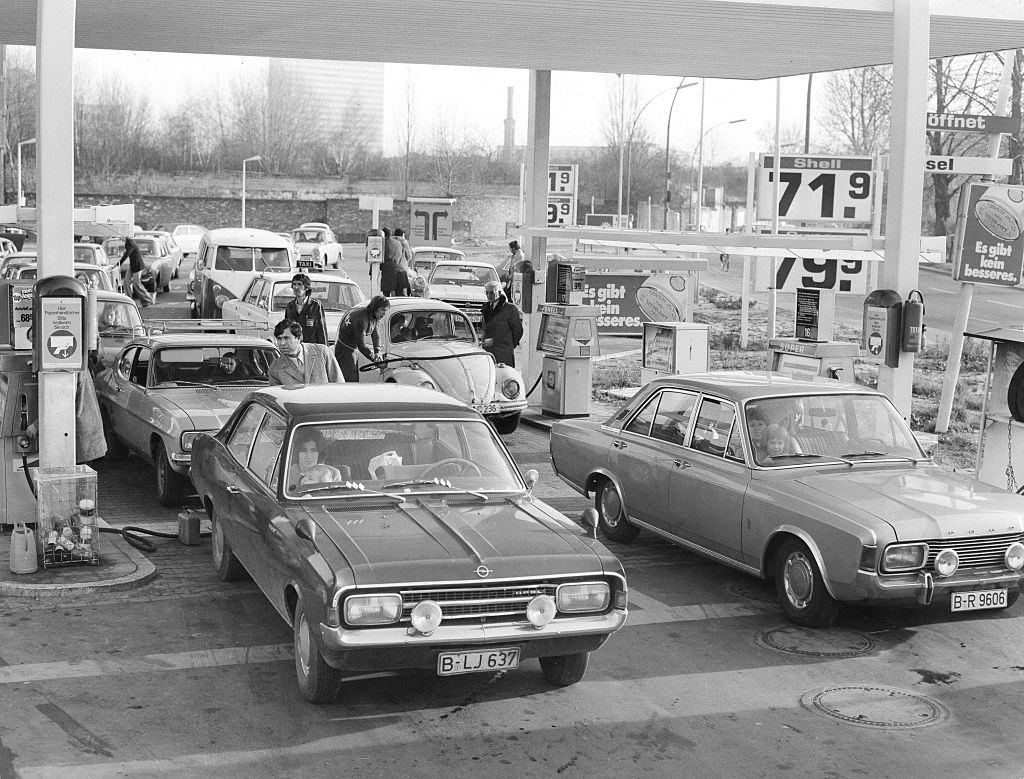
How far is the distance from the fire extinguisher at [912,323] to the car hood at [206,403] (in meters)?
6.26

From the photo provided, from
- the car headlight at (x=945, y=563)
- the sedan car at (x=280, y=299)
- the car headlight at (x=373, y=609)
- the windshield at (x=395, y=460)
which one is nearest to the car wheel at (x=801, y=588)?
the car headlight at (x=945, y=563)

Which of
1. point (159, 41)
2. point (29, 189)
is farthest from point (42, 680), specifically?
point (29, 189)

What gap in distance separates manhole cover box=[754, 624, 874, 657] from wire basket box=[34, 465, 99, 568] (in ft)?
15.3

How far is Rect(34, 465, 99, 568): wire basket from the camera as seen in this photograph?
872 centimetres

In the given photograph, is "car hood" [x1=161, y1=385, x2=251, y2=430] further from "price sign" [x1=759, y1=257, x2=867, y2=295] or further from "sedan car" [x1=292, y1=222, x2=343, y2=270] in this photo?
"sedan car" [x1=292, y1=222, x2=343, y2=270]

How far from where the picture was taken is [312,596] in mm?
6285

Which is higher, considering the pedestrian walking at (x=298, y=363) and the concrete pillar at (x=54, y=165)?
the concrete pillar at (x=54, y=165)

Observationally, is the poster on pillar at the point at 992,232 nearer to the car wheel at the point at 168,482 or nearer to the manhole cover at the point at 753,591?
the manhole cover at the point at 753,591

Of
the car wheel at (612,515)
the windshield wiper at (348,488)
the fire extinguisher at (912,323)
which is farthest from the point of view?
the fire extinguisher at (912,323)

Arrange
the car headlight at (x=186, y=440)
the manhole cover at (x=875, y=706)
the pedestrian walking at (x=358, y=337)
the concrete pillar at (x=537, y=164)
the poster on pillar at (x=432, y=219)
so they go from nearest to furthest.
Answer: the manhole cover at (x=875, y=706) → the car headlight at (x=186, y=440) → the pedestrian walking at (x=358, y=337) → the concrete pillar at (x=537, y=164) → the poster on pillar at (x=432, y=219)

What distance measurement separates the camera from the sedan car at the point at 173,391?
434 inches

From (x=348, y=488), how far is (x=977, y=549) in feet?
12.8

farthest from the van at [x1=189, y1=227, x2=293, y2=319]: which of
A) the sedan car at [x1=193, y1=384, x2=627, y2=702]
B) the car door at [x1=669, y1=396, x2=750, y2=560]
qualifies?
the sedan car at [x1=193, y1=384, x2=627, y2=702]

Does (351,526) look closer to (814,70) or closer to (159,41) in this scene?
(159,41)
